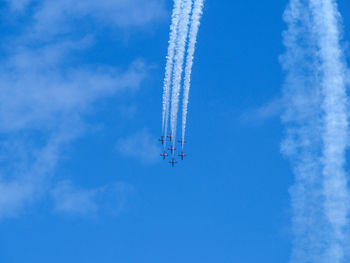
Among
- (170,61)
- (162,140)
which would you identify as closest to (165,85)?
(170,61)

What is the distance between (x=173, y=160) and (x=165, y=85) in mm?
11617

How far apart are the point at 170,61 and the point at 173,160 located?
42.1ft

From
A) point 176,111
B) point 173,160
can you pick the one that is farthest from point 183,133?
point 173,160

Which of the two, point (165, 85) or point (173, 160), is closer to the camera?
point (165, 85)

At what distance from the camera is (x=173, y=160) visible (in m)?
75.7

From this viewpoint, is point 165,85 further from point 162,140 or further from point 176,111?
point 162,140

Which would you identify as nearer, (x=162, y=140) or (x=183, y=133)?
(x=183, y=133)

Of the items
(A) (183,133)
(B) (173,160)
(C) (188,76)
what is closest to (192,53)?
(C) (188,76)

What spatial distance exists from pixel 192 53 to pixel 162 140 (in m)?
11.1

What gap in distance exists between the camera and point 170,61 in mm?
65062

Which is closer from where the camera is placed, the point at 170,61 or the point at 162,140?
the point at 170,61

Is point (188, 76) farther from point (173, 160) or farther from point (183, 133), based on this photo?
point (173, 160)

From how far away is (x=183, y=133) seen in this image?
68.4 m

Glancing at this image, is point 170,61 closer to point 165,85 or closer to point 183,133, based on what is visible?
point 165,85
